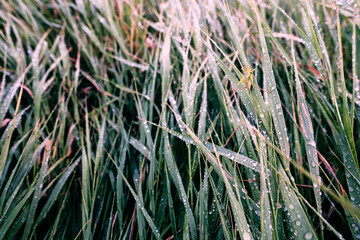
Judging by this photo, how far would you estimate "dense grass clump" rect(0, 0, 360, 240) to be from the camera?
1.98ft

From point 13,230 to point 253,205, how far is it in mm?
710

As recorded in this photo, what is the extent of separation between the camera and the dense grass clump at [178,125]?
1.98 feet

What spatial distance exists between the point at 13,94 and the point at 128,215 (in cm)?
67

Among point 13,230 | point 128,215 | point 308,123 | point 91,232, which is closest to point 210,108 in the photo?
point 308,123

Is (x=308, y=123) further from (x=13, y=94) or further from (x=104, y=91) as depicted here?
(x=13, y=94)

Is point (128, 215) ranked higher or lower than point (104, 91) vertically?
lower

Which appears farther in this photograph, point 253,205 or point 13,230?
point 13,230

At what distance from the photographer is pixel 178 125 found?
2.64ft

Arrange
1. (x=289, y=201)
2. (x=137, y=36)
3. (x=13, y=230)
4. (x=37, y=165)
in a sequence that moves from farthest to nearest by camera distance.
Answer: (x=137, y=36)
(x=37, y=165)
(x=13, y=230)
(x=289, y=201)

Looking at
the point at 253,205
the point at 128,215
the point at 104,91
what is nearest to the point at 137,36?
the point at 104,91

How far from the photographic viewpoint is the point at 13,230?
71cm

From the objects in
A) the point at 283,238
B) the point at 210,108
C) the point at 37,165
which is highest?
the point at 37,165

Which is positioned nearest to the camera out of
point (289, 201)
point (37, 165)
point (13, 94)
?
point (289, 201)

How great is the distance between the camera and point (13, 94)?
0.95m
